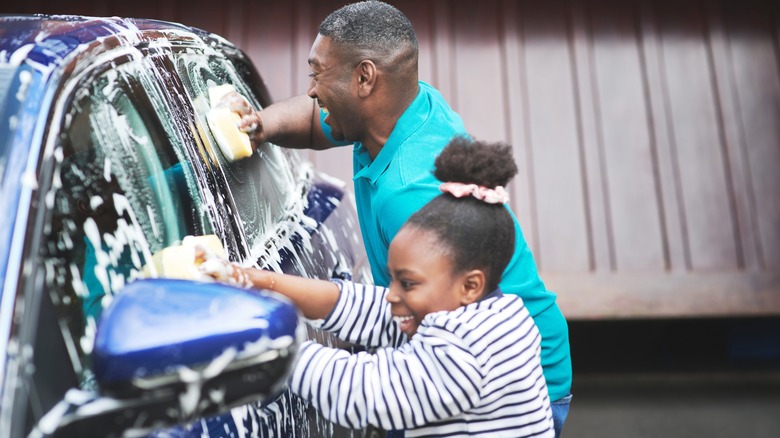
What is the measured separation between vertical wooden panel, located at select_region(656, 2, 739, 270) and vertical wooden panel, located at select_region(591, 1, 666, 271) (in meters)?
0.17

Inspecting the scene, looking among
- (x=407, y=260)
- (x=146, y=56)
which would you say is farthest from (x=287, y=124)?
(x=407, y=260)

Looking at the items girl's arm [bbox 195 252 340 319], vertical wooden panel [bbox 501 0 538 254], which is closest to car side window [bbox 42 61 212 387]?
girl's arm [bbox 195 252 340 319]

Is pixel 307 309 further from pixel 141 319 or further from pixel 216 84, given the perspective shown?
Answer: pixel 216 84

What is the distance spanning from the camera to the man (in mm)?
1872

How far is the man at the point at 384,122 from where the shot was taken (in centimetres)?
187

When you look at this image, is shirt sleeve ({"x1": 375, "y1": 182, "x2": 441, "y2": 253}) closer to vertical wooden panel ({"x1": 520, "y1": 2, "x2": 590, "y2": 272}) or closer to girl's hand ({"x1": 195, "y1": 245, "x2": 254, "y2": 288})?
girl's hand ({"x1": 195, "y1": 245, "x2": 254, "y2": 288})

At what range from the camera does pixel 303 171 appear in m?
2.61

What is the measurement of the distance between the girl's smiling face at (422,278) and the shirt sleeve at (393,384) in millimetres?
104

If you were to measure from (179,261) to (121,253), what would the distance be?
0.32ft

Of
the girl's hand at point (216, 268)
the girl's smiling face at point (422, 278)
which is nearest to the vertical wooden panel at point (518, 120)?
the girl's smiling face at point (422, 278)

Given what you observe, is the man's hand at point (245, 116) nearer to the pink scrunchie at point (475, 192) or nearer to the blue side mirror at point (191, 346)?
the pink scrunchie at point (475, 192)

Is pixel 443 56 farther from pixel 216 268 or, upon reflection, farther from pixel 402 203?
pixel 216 268

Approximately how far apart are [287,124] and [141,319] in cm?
145

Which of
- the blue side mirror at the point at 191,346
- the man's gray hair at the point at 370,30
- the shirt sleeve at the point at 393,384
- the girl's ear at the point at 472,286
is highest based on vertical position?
the man's gray hair at the point at 370,30
